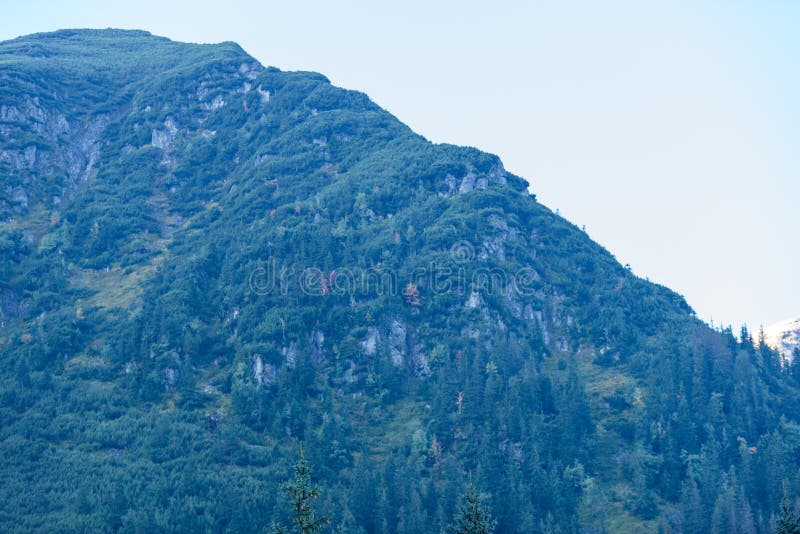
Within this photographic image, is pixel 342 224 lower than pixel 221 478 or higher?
higher

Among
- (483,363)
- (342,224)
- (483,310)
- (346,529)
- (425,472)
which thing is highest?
(342,224)

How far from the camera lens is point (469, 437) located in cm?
12100

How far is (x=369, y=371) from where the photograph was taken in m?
138

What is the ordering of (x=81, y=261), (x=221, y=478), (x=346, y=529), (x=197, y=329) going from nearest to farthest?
(x=346, y=529) → (x=221, y=478) → (x=197, y=329) → (x=81, y=261)

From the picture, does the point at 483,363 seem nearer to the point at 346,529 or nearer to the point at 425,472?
the point at 425,472

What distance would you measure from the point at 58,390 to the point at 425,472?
5977 centimetres

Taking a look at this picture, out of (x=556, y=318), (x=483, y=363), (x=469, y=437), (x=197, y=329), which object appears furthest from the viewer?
(x=556, y=318)

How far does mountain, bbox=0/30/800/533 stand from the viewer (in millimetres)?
109438

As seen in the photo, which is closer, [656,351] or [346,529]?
[346,529]

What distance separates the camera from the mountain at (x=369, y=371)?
109438 mm

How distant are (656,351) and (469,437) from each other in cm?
4612

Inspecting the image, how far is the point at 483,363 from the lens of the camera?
134000 mm

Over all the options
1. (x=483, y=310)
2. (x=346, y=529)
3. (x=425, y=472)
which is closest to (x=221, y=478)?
(x=346, y=529)

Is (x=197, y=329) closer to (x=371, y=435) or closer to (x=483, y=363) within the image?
(x=371, y=435)
